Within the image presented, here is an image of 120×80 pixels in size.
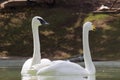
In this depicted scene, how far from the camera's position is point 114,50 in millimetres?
25547

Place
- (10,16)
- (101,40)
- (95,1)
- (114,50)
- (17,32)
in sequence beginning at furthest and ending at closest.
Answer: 1. (95,1)
2. (10,16)
3. (17,32)
4. (101,40)
5. (114,50)

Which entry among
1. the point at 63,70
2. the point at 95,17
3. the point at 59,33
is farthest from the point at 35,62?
the point at 95,17

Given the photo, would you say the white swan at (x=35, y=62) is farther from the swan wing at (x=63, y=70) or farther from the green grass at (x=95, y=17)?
the green grass at (x=95, y=17)

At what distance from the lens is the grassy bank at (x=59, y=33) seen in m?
26.4

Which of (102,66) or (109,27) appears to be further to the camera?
(109,27)

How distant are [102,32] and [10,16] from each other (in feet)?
22.2

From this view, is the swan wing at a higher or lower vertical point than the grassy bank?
higher

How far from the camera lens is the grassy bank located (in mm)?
26438

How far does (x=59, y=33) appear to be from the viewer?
29047mm

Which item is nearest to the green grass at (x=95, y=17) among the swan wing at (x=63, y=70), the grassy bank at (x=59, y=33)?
the grassy bank at (x=59, y=33)

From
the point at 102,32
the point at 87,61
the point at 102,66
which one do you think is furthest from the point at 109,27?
the point at 87,61

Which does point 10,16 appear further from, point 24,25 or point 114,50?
point 114,50

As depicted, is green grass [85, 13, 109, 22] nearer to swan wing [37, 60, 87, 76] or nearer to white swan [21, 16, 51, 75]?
white swan [21, 16, 51, 75]

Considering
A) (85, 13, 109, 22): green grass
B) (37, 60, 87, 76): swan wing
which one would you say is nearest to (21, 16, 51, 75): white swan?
(37, 60, 87, 76): swan wing
